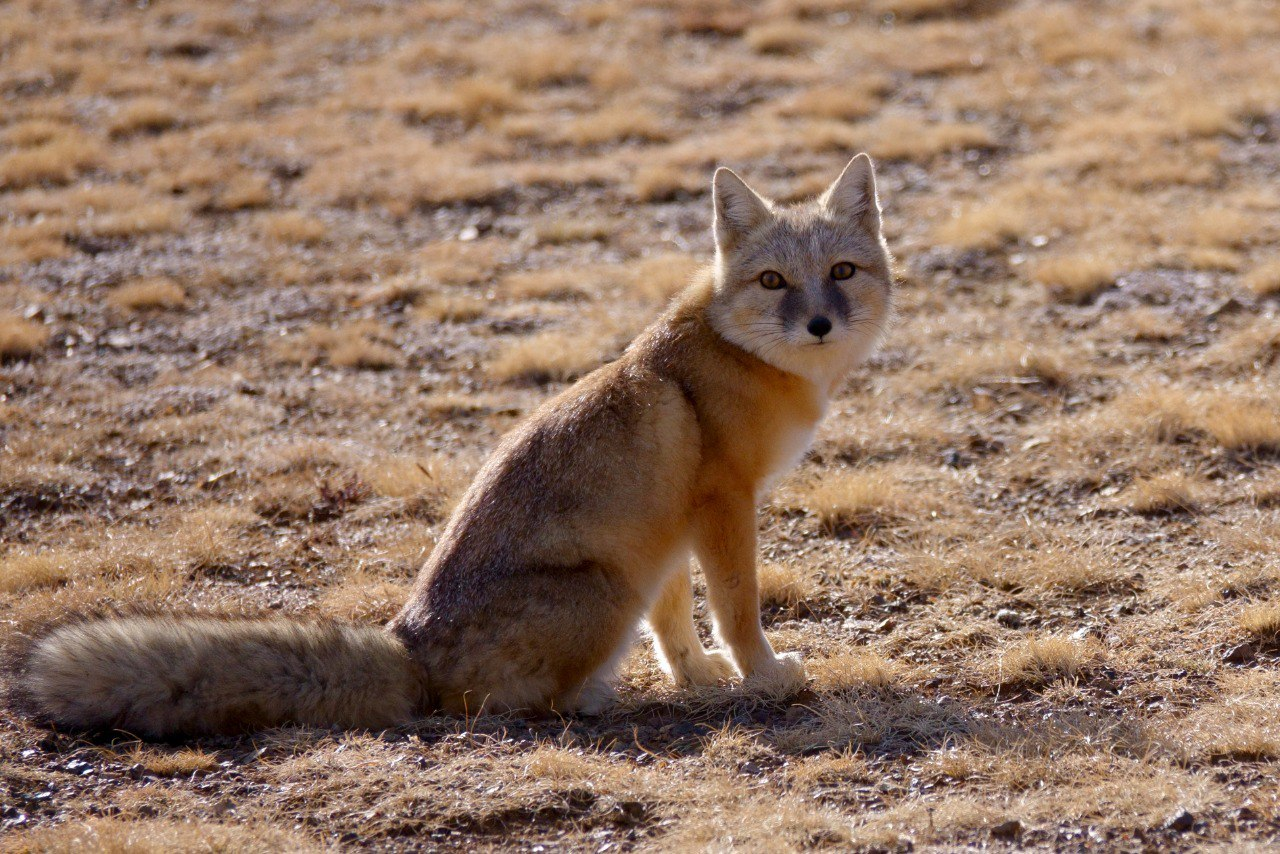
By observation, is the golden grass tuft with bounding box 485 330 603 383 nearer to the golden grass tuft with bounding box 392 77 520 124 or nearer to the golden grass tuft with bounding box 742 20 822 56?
the golden grass tuft with bounding box 392 77 520 124

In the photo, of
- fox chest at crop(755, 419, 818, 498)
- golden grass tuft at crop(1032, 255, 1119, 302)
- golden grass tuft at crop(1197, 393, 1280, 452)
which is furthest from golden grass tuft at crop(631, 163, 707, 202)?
fox chest at crop(755, 419, 818, 498)

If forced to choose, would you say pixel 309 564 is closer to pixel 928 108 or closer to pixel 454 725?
pixel 454 725

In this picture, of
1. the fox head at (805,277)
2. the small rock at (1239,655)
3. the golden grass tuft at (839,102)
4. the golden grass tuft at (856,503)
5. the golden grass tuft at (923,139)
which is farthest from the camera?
the golden grass tuft at (839,102)

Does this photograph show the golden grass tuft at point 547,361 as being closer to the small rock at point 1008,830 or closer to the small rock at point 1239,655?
the small rock at point 1239,655

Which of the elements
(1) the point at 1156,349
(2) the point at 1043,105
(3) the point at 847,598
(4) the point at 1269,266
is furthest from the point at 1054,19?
(3) the point at 847,598

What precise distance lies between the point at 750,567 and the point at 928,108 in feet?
A: 38.2

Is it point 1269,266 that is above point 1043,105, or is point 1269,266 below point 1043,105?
below

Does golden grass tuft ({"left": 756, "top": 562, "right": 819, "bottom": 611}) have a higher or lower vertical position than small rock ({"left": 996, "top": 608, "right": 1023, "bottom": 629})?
higher

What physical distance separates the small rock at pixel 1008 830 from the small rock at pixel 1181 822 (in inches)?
20.6

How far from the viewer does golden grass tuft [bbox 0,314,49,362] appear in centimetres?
1063

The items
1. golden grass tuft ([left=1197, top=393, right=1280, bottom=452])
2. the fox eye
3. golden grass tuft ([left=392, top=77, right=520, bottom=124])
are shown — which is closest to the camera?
the fox eye

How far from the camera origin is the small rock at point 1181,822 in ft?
14.6

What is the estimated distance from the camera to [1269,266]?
10.7 metres

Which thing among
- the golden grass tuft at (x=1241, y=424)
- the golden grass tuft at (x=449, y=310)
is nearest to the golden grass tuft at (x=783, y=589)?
the golden grass tuft at (x=1241, y=424)
